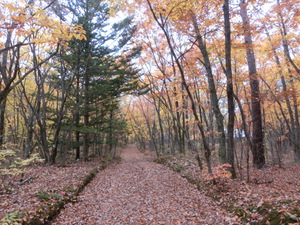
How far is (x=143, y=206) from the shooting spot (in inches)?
239

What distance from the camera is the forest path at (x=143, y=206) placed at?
16.5 ft

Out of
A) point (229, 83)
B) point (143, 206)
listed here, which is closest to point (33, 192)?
point (143, 206)

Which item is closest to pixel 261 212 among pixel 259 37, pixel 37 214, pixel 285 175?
pixel 37 214

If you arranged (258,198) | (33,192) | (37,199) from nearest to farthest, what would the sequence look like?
(258,198)
(37,199)
(33,192)

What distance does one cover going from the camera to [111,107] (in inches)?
677

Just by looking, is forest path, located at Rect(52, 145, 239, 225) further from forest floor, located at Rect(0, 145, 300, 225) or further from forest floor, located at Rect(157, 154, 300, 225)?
forest floor, located at Rect(157, 154, 300, 225)

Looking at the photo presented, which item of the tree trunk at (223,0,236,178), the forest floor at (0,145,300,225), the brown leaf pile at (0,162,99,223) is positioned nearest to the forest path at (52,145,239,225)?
the forest floor at (0,145,300,225)

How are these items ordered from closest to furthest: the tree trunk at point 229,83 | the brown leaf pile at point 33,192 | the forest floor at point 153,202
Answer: the forest floor at point 153,202 < the brown leaf pile at point 33,192 < the tree trunk at point 229,83

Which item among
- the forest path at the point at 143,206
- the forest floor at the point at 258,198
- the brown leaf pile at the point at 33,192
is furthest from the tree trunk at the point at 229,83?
the brown leaf pile at the point at 33,192

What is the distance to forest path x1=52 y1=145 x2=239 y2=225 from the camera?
5.02 metres

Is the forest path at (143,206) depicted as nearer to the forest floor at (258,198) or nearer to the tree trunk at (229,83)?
the forest floor at (258,198)

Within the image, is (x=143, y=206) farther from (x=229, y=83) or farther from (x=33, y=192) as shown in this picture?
(x=229, y=83)

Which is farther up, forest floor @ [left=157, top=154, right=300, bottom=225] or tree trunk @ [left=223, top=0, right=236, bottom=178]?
tree trunk @ [left=223, top=0, right=236, bottom=178]

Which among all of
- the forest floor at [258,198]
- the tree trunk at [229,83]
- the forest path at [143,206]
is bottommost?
the forest path at [143,206]
